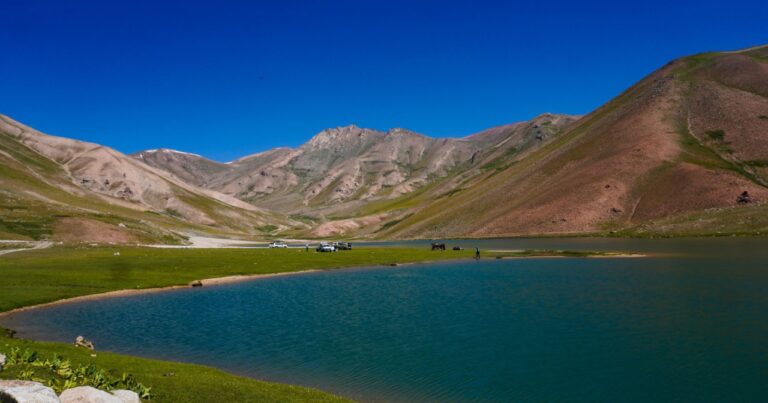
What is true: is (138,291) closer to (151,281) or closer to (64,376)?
(151,281)

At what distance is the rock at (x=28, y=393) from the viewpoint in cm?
1354

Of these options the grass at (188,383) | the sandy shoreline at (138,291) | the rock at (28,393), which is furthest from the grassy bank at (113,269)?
the rock at (28,393)

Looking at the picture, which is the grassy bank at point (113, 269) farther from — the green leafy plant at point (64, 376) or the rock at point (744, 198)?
the rock at point (744, 198)

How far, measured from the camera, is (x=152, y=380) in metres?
22.5

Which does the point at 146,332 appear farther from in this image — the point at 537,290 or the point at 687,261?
the point at 687,261

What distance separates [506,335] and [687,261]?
58161mm

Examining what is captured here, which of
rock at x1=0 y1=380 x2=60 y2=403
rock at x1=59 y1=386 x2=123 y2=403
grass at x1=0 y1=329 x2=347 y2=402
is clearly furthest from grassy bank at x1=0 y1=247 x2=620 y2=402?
rock at x1=0 y1=380 x2=60 y2=403

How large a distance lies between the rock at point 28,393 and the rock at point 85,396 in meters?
0.95

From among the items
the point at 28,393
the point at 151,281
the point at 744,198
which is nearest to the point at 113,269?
the point at 151,281

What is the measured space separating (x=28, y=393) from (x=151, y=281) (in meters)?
57.9

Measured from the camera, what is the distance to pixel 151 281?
6731cm

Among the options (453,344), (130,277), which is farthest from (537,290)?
(130,277)

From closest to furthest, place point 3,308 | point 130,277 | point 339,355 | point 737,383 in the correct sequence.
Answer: point 737,383, point 339,355, point 3,308, point 130,277

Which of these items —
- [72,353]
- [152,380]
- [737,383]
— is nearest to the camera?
[152,380]
